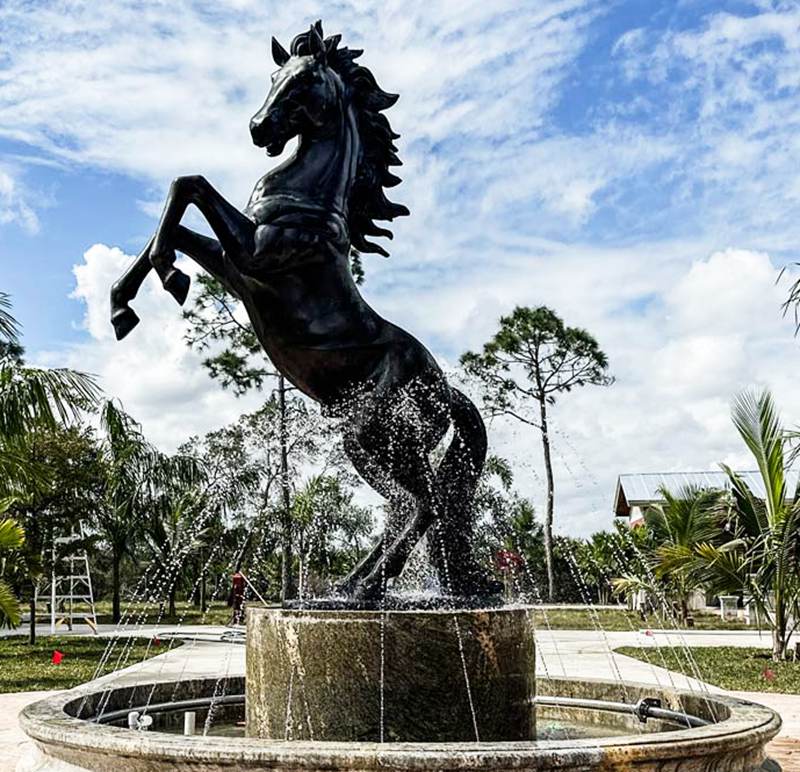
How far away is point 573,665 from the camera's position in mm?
14695

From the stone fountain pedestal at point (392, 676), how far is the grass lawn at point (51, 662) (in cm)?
854

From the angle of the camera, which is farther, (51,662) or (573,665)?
(51,662)

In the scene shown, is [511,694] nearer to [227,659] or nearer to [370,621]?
[370,621]

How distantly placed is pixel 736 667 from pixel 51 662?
10.3 meters

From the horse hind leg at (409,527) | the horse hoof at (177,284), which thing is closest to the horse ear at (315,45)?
the horse hoof at (177,284)

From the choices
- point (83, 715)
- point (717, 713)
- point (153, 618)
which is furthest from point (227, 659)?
point (153, 618)

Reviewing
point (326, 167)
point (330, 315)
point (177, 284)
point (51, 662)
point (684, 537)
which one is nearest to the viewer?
point (177, 284)

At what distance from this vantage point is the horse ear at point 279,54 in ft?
17.5

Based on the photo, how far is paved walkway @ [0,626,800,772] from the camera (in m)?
7.80

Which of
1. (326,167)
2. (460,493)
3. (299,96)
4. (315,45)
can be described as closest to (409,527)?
(460,493)

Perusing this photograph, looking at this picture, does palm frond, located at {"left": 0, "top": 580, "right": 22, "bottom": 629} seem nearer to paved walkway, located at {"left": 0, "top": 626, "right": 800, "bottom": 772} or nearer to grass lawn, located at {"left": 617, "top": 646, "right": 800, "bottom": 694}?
paved walkway, located at {"left": 0, "top": 626, "right": 800, "bottom": 772}

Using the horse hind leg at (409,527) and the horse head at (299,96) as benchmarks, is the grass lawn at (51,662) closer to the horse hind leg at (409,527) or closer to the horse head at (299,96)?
the horse hind leg at (409,527)

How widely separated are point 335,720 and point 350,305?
2.03m

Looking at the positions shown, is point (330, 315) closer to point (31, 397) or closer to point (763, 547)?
point (31, 397)
